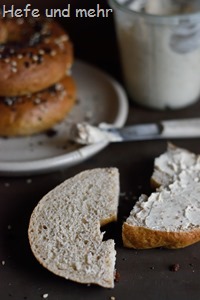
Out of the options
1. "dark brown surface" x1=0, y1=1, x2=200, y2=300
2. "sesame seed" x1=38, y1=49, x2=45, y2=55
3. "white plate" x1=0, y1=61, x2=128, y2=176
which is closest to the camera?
"dark brown surface" x1=0, y1=1, x2=200, y2=300

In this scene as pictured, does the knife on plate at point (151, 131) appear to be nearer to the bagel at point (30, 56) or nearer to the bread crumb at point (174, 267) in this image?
the bagel at point (30, 56)

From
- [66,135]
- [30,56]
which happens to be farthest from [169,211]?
[30,56]

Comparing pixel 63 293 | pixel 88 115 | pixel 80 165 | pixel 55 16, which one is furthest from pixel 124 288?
pixel 55 16

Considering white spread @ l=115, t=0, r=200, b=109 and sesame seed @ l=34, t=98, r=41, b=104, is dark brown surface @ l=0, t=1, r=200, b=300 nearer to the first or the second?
white spread @ l=115, t=0, r=200, b=109

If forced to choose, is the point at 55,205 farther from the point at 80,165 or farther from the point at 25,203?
the point at 80,165

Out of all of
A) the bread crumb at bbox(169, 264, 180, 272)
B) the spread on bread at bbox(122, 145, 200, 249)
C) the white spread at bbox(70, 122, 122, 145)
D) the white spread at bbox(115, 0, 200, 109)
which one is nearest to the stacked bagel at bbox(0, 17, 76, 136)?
the white spread at bbox(70, 122, 122, 145)
